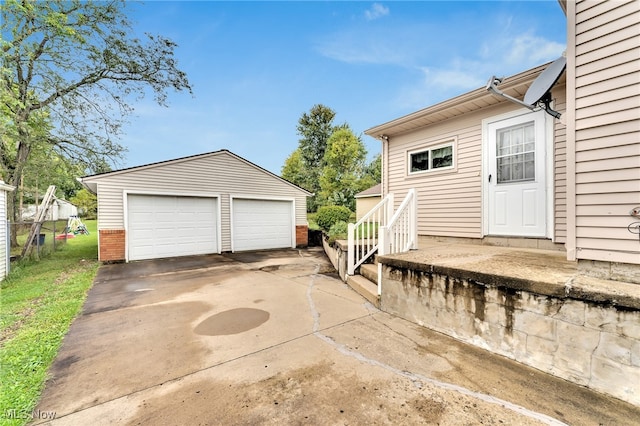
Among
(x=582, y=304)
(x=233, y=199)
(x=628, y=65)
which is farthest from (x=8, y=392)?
(x=233, y=199)

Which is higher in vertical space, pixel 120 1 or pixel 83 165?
pixel 120 1

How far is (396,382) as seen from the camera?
2145mm

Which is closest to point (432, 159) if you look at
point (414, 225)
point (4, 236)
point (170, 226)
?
point (414, 225)

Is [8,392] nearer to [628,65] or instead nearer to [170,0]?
[628,65]

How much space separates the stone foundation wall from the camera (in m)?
1.91

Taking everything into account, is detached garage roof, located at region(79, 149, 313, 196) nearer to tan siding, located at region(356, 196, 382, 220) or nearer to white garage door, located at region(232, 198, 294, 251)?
white garage door, located at region(232, 198, 294, 251)

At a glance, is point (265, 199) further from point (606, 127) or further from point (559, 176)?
point (606, 127)

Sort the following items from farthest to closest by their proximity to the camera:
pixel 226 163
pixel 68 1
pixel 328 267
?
pixel 226 163
pixel 68 1
pixel 328 267

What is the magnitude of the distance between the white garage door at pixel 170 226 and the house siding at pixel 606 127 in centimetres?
1000

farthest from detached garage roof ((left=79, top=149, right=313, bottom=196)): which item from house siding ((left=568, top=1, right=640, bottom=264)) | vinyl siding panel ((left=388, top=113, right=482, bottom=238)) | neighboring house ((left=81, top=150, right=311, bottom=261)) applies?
house siding ((left=568, top=1, right=640, bottom=264))

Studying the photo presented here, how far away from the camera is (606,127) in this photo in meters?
2.37

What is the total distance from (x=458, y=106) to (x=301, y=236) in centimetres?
825

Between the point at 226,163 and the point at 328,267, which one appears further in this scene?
the point at 226,163

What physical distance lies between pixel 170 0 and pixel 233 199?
6.53 m
